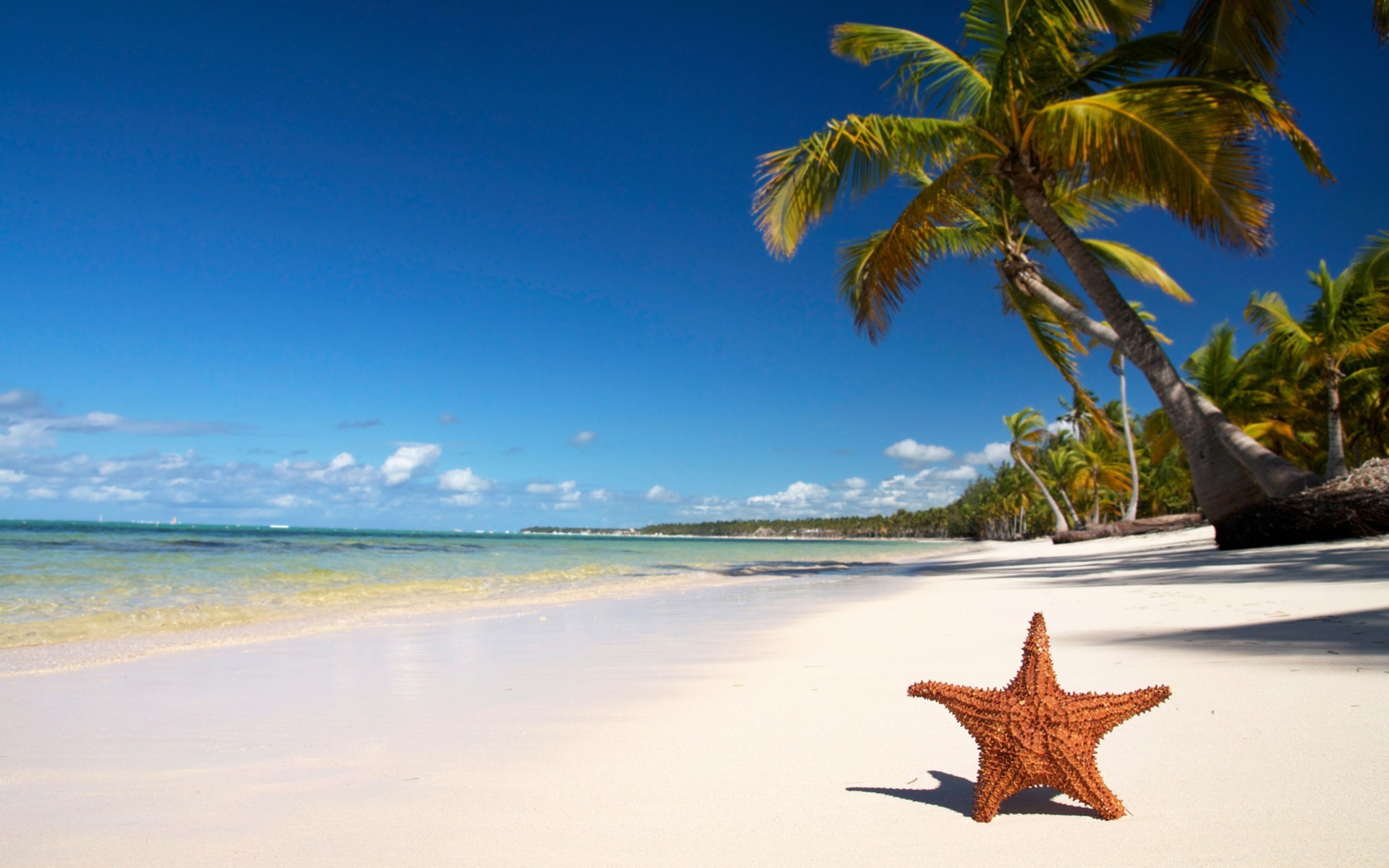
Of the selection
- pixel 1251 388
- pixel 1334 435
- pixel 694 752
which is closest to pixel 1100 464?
pixel 1251 388

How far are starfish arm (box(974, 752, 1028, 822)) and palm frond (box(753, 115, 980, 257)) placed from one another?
977 cm

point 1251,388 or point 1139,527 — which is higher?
point 1251,388

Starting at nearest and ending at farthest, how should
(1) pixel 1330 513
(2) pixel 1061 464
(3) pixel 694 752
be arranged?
(3) pixel 694 752 → (1) pixel 1330 513 → (2) pixel 1061 464

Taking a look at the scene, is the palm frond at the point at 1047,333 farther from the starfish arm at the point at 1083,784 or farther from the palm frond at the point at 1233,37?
the starfish arm at the point at 1083,784

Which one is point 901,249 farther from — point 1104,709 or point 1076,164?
point 1104,709

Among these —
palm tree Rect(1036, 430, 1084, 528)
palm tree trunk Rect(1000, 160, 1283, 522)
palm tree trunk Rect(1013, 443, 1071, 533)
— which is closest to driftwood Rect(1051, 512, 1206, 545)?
palm tree trunk Rect(1013, 443, 1071, 533)

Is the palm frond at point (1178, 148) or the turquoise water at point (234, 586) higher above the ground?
the palm frond at point (1178, 148)

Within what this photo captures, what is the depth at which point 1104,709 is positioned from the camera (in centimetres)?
182

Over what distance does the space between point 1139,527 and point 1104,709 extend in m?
29.5

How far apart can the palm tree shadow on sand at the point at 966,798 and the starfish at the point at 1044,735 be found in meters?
0.10

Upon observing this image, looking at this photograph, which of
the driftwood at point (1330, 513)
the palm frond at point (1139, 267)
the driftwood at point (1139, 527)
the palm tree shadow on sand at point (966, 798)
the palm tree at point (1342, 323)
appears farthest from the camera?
the driftwood at point (1139, 527)

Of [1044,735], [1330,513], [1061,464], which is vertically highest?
[1061,464]

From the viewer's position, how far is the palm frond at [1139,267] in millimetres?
13438

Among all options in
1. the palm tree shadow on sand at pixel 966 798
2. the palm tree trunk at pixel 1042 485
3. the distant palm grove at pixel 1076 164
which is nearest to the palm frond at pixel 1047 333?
the distant palm grove at pixel 1076 164
